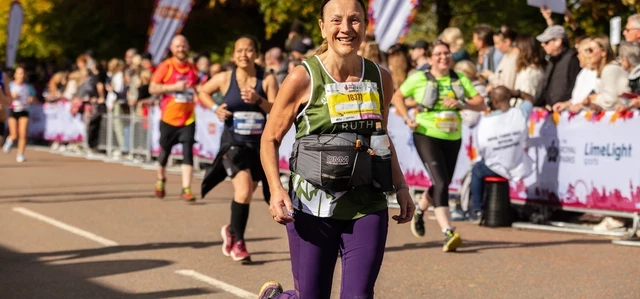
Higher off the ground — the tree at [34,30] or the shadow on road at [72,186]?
the tree at [34,30]

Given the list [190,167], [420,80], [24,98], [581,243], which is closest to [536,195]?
[581,243]

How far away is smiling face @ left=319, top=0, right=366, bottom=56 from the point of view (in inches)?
206

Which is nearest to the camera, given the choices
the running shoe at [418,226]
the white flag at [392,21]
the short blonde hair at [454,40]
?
the running shoe at [418,226]

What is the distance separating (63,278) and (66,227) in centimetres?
308

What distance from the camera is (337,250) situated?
5348 millimetres

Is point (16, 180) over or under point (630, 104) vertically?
under

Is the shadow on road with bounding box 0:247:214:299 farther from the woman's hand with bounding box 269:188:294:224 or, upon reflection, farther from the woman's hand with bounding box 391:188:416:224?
the woman's hand with bounding box 269:188:294:224

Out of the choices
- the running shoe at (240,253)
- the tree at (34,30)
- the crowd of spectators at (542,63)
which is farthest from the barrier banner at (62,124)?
the running shoe at (240,253)

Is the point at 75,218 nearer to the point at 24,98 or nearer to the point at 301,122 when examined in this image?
the point at 301,122

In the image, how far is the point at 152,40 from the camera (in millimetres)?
24969

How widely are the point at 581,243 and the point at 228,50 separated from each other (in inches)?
1159

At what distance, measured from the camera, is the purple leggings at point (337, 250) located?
17.0 feet

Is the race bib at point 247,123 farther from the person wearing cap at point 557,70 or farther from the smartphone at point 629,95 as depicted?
the person wearing cap at point 557,70

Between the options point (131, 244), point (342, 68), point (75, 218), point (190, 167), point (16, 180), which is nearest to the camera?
point (342, 68)
